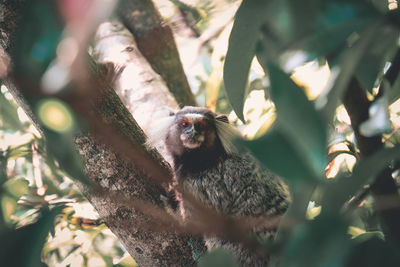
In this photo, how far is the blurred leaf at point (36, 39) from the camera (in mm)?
852

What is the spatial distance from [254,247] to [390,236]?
53 cm

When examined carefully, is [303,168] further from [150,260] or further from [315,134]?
[150,260]

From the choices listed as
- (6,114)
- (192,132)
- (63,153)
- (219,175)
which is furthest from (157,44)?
(63,153)

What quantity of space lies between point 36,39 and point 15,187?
55 cm

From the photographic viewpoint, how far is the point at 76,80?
903 mm

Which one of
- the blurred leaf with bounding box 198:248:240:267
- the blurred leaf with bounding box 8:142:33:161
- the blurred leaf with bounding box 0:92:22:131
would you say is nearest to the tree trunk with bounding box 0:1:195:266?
the blurred leaf with bounding box 0:92:22:131

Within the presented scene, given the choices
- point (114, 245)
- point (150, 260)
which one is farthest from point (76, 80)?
point (114, 245)

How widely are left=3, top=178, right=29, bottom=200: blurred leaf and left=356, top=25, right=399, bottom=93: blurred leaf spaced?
3.62 ft

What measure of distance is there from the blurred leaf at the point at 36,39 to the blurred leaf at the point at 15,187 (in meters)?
0.43

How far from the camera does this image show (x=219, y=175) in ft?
10.0

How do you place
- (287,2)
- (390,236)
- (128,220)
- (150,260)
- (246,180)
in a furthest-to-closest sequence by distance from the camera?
(246,180) < (150,260) < (128,220) < (390,236) < (287,2)

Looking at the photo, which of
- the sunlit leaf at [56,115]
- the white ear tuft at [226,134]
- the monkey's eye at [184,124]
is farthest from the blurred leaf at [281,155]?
the monkey's eye at [184,124]

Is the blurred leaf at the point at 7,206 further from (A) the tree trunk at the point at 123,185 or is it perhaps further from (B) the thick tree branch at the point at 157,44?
(B) the thick tree branch at the point at 157,44

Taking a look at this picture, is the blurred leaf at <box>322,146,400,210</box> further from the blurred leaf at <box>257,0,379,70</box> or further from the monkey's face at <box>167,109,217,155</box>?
the monkey's face at <box>167,109,217,155</box>
